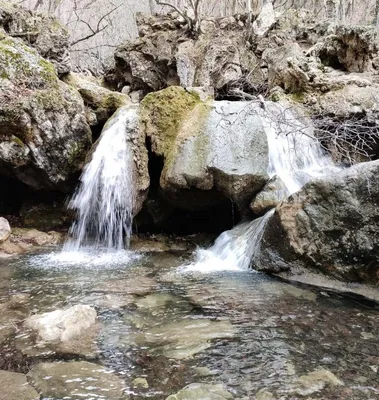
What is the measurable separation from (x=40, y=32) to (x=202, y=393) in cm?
985

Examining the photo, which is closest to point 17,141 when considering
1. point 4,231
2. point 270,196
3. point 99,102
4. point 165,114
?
point 4,231

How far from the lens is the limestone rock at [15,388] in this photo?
9.04 feet

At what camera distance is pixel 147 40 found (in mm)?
14062

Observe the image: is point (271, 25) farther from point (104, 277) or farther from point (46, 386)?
point (46, 386)

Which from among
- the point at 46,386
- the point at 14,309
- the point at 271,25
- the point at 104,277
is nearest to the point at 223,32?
the point at 271,25

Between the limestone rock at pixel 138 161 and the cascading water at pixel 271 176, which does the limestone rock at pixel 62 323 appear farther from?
the limestone rock at pixel 138 161

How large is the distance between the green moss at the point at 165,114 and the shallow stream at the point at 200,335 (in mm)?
3179

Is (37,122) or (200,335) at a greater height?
(37,122)

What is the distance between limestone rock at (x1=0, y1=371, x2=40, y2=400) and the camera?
9.04ft

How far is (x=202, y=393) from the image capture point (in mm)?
2852

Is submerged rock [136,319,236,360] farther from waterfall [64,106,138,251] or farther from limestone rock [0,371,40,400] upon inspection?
waterfall [64,106,138,251]

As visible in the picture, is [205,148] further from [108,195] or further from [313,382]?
[313,382]

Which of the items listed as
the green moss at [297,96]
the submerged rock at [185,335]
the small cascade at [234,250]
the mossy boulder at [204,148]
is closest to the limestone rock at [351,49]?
the green moss at [297,96]

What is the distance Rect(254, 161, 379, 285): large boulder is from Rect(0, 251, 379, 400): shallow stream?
0.44 metres
